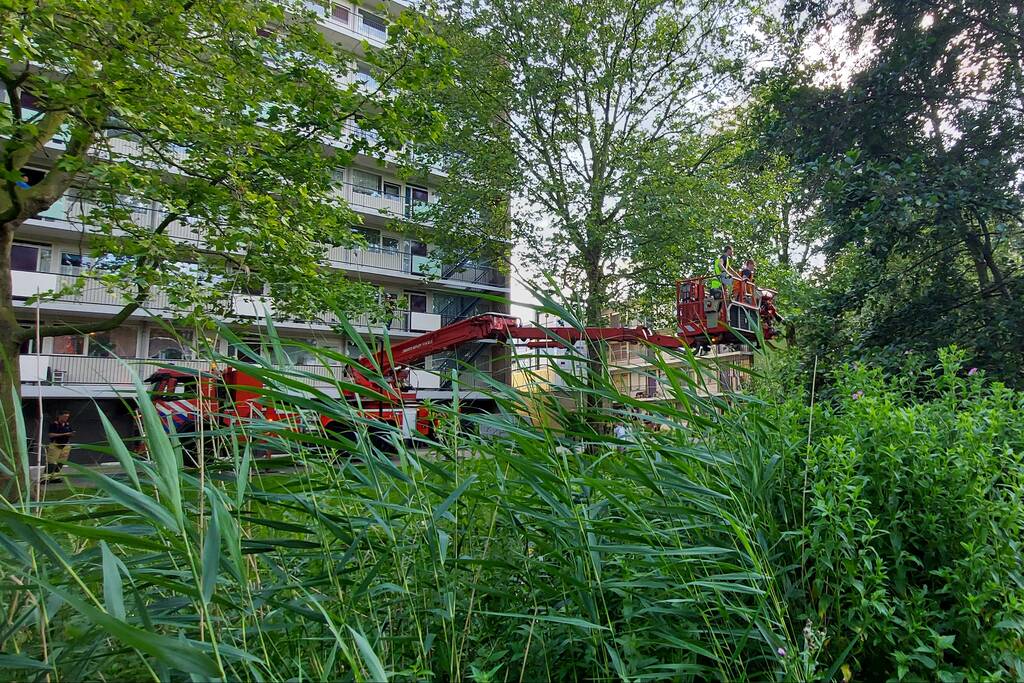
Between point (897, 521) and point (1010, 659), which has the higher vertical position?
point (897, 521)

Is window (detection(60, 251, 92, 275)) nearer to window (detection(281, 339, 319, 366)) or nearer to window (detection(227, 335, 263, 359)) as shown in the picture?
window (detection(281, 339, 319, 366))

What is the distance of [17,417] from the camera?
147cm

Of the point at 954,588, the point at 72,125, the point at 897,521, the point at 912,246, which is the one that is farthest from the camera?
the point at 72,125

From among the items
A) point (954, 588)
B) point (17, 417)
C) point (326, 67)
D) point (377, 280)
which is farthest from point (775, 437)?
point (377, 280)

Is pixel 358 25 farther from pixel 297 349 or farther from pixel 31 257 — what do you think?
pixel 297 349

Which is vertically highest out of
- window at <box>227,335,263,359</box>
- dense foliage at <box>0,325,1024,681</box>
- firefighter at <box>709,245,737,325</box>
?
firefighter at <box>709,245,737,325</box>

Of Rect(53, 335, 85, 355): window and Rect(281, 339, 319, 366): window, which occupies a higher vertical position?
Rect(53, 335, 85, 355): window

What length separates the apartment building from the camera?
31.8 feet

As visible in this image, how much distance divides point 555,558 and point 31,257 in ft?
71.0

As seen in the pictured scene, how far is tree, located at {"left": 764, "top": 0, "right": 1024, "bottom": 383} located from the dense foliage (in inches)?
148

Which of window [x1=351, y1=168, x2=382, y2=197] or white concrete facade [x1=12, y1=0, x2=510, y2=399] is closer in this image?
white concrete facade [x1=12, y1=0, x2=510, y2=399]

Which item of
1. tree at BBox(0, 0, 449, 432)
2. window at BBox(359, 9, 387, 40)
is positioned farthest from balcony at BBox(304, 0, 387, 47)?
tree at BBox(0, 0, 449, 432)

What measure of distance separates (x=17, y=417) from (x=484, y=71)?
38.2 feet

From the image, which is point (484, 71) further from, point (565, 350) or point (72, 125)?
point (565, 350)
